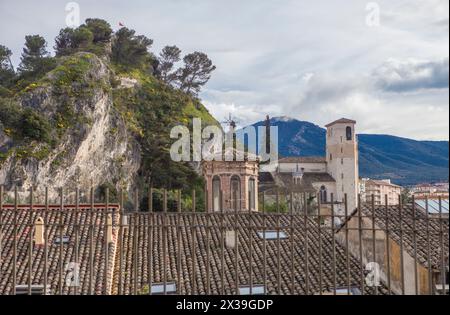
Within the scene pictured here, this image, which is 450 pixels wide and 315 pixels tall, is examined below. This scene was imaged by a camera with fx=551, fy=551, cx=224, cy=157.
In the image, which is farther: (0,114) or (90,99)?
(90,99)

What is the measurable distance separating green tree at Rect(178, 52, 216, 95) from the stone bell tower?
1683 cm

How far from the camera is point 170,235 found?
16875 mm

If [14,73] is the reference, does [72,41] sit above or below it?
above

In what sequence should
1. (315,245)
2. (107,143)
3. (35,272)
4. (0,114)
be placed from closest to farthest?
(35,272) → (315,245) → (0,114) → (107,143)

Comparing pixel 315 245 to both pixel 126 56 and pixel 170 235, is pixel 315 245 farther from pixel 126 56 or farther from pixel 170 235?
pixel 126 56

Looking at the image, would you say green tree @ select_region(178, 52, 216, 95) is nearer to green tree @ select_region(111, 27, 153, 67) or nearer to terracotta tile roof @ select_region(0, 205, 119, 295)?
green tree @ select_region(111, 27, 153, 67)

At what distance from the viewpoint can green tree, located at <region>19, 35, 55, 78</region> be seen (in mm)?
42750

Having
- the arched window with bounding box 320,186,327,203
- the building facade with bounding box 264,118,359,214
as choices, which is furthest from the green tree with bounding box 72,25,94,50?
the arched window with bounding box 320,186,327,203

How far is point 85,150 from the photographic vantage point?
125 ft

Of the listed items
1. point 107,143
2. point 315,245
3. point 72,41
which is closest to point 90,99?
point 107,143

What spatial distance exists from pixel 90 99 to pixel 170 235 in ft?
79.5

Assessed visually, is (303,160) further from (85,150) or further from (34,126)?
(34,126)
